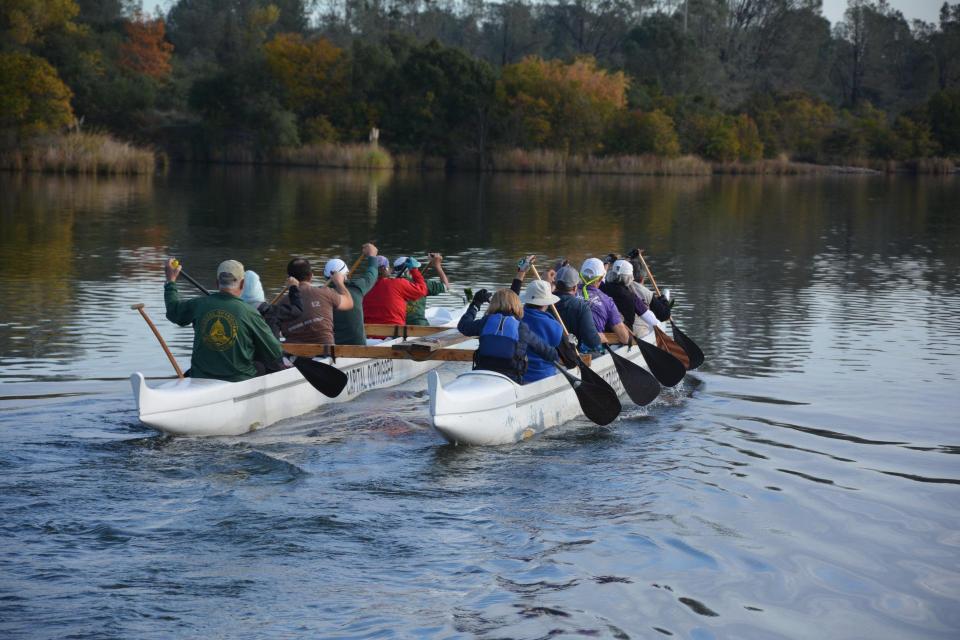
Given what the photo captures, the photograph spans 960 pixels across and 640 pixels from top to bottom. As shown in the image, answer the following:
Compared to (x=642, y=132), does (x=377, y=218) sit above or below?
below

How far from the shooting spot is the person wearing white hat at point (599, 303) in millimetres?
13750

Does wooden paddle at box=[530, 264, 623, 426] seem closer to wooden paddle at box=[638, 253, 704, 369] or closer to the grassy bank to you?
wooden paddle at box=[638, 253, 704, 369]

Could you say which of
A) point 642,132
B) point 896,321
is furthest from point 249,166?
point 896,321

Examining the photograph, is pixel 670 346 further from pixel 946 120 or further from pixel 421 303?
pixel 946 120

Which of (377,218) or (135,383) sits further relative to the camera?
(377,218)

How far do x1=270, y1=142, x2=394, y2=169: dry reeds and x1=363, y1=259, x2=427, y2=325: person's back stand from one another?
185 ft

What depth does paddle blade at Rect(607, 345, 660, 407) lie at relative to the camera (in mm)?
12688

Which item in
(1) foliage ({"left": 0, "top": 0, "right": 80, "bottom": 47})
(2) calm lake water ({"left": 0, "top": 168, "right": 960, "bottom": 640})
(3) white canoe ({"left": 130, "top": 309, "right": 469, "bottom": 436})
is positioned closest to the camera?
(2) calm lake water ({"left": 0, "top": 168, "right": 960, "bottom": 640})

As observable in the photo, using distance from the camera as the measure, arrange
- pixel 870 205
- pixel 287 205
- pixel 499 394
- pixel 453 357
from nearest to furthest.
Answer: pixel 499 394 < pixel 453 357 < pixel 287 205 < pixel 870 205

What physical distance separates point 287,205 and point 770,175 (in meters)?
46.0

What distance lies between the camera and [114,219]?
112 feet

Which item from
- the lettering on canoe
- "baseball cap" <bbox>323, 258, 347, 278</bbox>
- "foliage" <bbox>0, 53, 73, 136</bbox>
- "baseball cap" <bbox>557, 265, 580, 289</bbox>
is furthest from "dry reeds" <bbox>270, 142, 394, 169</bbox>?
"baseball cap" <bbox>557, 265, 580, 289</bbox>

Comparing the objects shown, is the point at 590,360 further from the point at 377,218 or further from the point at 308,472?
the point at 377,218

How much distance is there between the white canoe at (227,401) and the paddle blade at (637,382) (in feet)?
10.0
